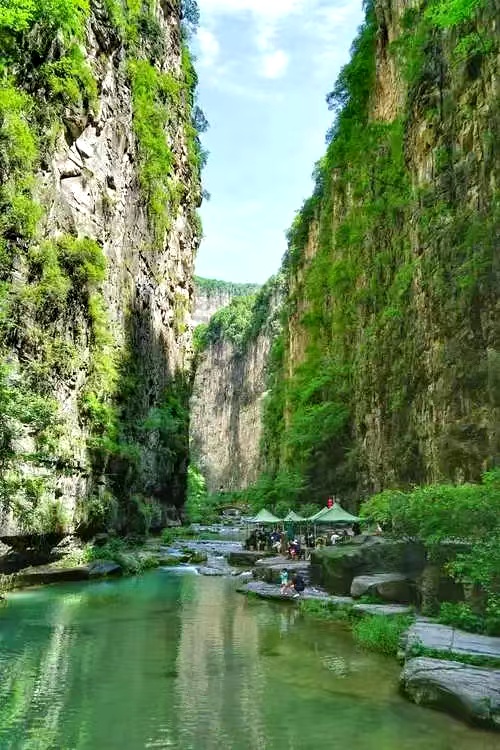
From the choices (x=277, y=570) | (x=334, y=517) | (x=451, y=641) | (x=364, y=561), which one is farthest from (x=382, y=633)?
(x=334, y=517)

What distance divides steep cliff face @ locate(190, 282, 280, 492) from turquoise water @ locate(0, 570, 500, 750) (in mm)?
81776

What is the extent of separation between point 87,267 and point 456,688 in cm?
2095

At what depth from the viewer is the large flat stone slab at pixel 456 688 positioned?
7289 mm

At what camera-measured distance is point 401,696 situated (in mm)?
8453

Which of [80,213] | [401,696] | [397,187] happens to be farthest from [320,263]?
[401,696]

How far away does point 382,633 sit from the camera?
1123 cm

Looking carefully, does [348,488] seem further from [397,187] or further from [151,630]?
[151,630]

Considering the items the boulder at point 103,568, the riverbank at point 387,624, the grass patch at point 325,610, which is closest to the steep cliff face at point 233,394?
the riverbank at point 387,624

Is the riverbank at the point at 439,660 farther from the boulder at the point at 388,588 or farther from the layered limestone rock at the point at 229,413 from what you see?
the layered limestone rock at the point at 229,413

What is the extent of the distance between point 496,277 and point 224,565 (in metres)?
17.4

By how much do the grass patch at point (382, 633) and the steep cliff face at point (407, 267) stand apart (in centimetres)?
516

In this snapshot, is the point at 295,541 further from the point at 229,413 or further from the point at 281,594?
the point at 229,413

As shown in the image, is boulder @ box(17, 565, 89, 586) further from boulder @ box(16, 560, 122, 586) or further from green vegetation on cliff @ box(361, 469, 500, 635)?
green vegetation on cliff @ box(361, 469, 500, 635)

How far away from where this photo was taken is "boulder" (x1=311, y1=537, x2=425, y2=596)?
14.9m
